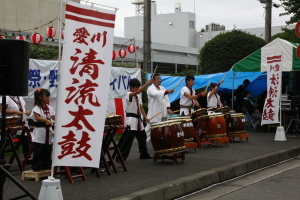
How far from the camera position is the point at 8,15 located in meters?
32.2

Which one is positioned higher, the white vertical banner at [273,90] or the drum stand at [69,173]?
the white vertical banner at [273,90]

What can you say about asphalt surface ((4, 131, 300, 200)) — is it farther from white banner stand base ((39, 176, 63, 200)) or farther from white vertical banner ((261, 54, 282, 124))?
white vertical banner ((261, 54, 282, 124))

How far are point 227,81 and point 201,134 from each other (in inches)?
286

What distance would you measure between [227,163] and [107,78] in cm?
443

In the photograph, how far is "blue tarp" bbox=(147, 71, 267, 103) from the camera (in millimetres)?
19844

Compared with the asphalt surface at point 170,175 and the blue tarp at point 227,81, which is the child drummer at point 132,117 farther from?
the blue tarp at point 227,81

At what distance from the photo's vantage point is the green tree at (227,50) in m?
31.5

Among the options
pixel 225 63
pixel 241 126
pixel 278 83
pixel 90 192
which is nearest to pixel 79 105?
pixel 90 192

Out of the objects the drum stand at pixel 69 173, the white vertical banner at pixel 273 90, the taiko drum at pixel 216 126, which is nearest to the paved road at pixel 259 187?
the drum stand at pixel 69 173

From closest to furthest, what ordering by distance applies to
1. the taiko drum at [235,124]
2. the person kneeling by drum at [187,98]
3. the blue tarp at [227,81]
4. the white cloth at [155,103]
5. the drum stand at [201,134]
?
the white cloth at [155,103]
the person kneeling by drum at [187,98]
the drum stand at [201,134]
the taiko drum at [235,124]
the blue tarp at [227,81]

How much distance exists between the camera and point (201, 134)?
13.3m

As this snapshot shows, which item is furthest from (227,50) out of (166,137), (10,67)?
(10,67)

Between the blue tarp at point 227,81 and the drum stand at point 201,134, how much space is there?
648cm

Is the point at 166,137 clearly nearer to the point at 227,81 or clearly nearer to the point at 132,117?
the point at 132,117
